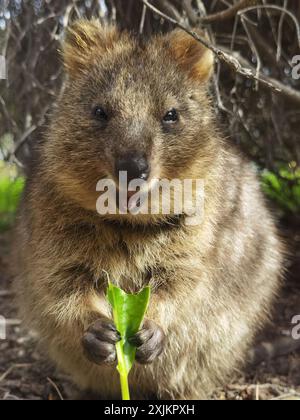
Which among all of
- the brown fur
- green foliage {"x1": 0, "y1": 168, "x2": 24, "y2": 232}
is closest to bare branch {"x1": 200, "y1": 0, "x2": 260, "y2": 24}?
the brown fur

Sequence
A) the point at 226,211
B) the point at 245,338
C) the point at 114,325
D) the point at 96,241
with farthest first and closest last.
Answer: the point at 245,338 < the point at 226,211 < the point at 96,241 < the point at 114,325

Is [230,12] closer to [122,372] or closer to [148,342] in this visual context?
[148,342]

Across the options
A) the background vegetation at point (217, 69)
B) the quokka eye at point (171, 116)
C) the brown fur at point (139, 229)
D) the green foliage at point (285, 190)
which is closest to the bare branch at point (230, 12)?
the background vegetation at point (217, 69)

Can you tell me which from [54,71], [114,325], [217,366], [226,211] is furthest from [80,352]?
[54,71]

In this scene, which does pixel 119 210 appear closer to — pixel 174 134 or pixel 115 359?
pixel 174 134

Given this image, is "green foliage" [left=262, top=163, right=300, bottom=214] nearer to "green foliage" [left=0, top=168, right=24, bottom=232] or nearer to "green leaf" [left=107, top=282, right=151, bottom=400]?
"green foliage" [left=0, top=168, right=24, bottom=232]

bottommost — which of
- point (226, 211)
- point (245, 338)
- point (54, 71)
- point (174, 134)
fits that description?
point (245, 338)
